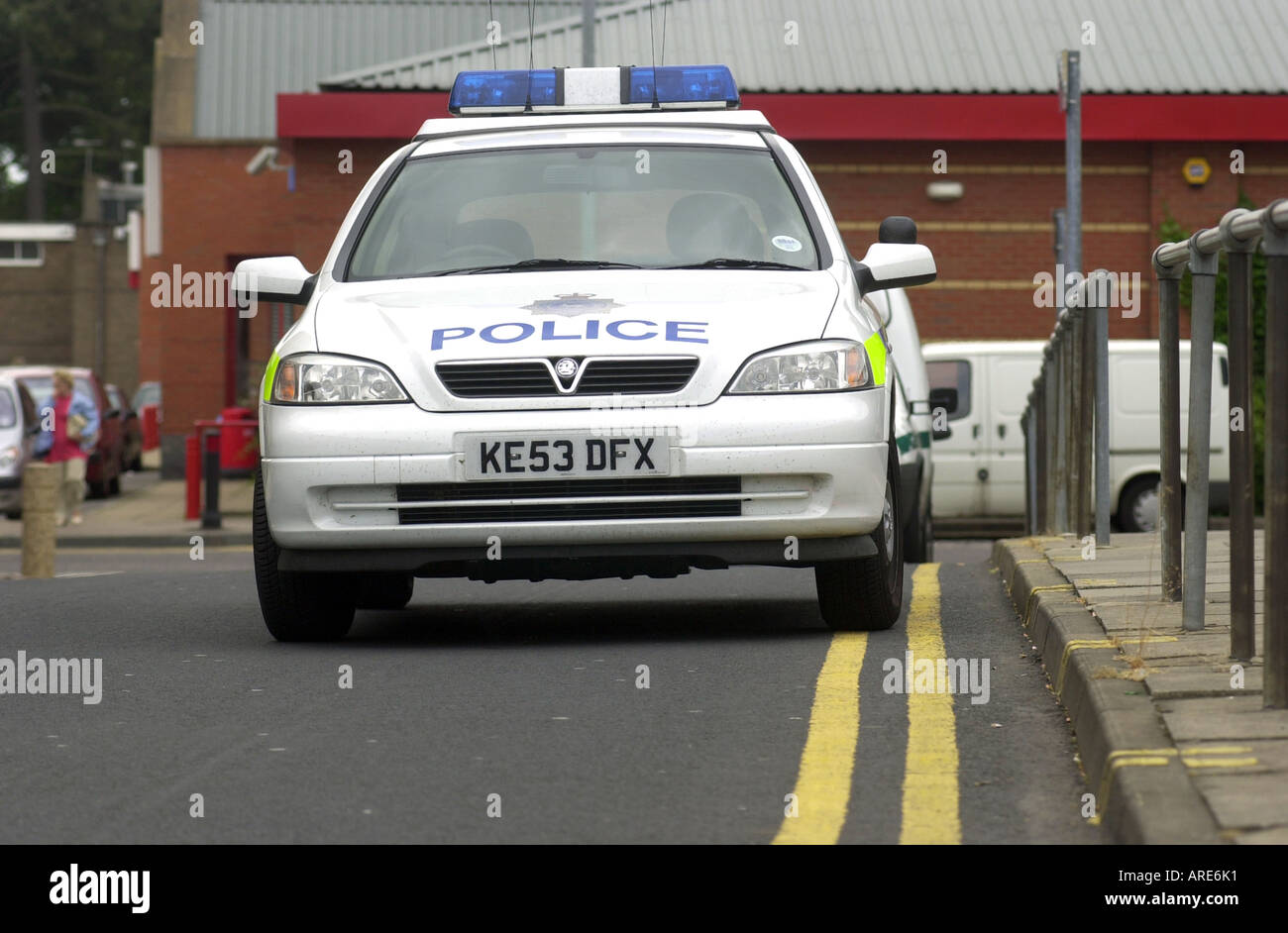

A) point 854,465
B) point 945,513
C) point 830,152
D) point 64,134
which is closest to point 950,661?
point 854,465

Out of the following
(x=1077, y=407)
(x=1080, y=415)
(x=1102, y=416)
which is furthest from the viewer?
(x=1077, y=407)

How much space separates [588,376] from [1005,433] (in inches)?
570

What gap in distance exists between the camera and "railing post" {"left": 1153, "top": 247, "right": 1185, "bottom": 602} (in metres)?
7.27

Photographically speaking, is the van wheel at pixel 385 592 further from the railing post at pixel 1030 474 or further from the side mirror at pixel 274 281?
the railing post at pixel 1030 474

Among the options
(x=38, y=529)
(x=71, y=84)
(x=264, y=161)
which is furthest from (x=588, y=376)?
(x=71, y=84)

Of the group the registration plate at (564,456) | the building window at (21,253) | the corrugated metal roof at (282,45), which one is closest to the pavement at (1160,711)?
the registration plate at (564,456)

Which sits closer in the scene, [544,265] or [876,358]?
[876,358]

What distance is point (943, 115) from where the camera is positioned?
27516mm

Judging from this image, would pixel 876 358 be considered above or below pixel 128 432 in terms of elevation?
above

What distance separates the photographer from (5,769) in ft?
18.1

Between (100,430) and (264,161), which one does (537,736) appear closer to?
(100,430)

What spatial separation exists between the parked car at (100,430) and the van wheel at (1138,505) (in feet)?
46.9

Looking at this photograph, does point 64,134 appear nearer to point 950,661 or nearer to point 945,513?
point 945,513
